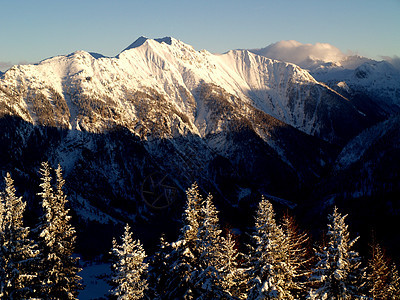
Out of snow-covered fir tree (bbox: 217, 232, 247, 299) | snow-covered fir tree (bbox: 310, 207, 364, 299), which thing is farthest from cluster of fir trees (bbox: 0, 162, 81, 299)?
snow-covered fir tree (bbox: 310, 207, 364, 299)

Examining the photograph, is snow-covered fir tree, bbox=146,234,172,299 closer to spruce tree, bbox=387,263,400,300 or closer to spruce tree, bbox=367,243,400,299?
spruce tree, bbox=367,243,400,299

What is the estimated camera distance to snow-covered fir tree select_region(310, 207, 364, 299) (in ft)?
88.2

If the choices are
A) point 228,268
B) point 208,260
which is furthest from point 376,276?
point 208,260

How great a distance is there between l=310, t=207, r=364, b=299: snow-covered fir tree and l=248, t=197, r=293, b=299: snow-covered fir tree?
2.36m

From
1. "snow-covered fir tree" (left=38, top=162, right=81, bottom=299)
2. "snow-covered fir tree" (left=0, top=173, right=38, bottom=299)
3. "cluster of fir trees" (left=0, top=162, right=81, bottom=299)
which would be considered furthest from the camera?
"snow-covered fir tree" (left=38, top=162, right=81, bottom=299)

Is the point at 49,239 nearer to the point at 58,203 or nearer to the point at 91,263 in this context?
the point at 58,203

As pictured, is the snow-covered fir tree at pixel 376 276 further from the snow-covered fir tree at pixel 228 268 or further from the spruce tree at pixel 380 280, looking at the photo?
the snow-covered fir tree at pixel 228 268

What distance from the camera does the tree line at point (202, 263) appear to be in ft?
88.7

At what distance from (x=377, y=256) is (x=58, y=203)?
29.3 m

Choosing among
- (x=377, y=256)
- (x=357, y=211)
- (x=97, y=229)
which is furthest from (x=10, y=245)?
(x=97, y=229)

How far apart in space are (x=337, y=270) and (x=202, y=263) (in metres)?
10.5

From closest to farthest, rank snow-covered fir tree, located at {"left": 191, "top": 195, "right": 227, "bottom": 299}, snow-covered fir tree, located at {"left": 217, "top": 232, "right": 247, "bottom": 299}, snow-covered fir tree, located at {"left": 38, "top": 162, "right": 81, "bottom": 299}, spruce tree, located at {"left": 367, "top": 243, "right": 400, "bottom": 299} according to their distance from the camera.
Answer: snow-covered fir tree, located at {"left": 191, "top": 195, "right": 227, "bottom": 299}, snow-covered fir tree, located at {"left": 217, "top": 232, "right": 247, "bottom": 299}, snow-covered fir tree, located at {"left": 38, "top": 162, "right": 81, "bottom": 299}, spruce tree, located at {"left": 367, "top": 243, "right": 400, "bottom": 299}

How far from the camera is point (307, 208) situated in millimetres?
196000

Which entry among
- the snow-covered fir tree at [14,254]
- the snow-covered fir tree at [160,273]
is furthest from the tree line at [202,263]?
the snow-covered fir tree at [160,273]
